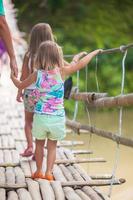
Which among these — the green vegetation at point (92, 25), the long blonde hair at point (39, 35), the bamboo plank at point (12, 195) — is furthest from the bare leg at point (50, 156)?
the green vegetation at point (92, 25)

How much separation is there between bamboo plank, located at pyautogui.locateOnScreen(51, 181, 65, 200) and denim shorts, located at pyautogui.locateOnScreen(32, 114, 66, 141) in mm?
230

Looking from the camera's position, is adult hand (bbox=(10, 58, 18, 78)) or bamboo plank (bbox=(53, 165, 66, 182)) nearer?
adult hand (bbox=(10, 58, 18, 78))

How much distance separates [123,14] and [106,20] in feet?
1.35

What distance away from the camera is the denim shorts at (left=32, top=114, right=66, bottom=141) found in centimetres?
294

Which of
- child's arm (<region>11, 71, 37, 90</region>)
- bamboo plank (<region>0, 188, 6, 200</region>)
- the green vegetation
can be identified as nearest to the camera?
bamboo plank (<region>0, 188, 6, 200</region>)

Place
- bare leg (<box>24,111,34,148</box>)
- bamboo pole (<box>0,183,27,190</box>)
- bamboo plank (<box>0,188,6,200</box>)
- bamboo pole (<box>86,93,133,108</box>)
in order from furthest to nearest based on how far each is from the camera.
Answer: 1. bare leg (<box>24,111,34,148</box>)
2. bamboo pole (<box>86,93,133,108</box>)
3. bamboo pole (<box>0,183,27,190</box>)
4. bamboo plank (<box>0,188,6,200</box>)

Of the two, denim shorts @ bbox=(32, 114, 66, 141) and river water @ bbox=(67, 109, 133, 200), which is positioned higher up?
denim shorts @ bbox=(32, 114, 66, 141)

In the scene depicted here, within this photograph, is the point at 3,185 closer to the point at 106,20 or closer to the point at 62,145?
the point at 62,145

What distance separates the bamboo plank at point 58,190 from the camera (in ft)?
8.48

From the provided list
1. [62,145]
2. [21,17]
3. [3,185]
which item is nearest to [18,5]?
[21,17]

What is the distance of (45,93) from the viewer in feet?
9.75

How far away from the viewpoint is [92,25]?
1310 cm

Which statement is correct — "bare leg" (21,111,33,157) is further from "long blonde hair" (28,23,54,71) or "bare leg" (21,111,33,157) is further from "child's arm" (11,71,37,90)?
"child's arm" (11,71,37,90)

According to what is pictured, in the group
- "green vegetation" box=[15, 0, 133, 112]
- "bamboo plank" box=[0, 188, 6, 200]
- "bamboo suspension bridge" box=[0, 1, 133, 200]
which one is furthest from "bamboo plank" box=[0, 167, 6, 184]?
"green vegetation" box=[15, 0, 133, 112]
